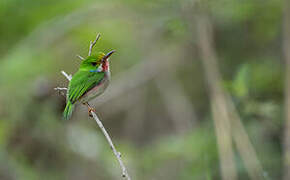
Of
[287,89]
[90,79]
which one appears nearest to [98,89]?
[90,79]

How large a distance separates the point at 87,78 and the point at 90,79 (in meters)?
0.02

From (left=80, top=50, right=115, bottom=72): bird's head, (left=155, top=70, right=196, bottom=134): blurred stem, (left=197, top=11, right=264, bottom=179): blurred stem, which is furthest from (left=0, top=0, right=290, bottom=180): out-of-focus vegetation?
(left=80, top=50, right=115, bottom=72): bird's head

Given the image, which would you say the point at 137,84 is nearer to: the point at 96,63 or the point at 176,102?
the point at 176,102

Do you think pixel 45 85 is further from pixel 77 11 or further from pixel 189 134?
pixel 189 134

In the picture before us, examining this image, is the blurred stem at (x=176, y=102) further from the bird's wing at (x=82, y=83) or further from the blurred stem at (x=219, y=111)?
the bird's wing at (x=82, y=83)

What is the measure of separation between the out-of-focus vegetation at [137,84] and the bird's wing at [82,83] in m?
1.60

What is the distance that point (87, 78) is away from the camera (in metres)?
3.13

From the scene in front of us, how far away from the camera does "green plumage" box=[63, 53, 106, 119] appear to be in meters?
3.11

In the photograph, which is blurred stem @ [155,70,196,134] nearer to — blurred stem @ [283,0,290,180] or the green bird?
blurred stem @ [283,0,290,180]

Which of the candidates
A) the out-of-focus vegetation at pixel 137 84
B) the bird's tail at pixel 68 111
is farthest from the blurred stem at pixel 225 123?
the bird's tail at pixel 68 111

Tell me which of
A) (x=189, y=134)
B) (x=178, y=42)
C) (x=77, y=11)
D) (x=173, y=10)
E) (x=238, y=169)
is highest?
(x=77, y=11)

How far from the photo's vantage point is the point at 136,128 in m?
6.73

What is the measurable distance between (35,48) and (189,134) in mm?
1858

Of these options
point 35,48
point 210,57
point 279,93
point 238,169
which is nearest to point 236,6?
point 210,57
